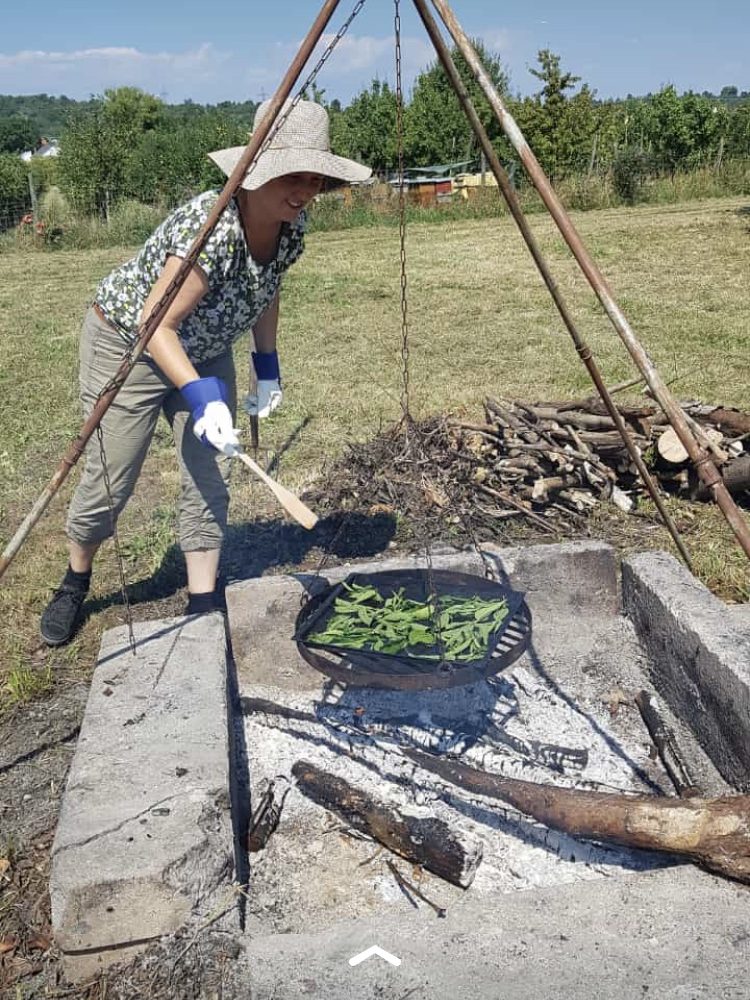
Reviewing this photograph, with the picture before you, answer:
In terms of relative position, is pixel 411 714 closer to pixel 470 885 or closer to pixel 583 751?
pixel 583 751

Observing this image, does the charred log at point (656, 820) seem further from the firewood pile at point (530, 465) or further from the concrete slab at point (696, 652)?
the firewood pile at point (530, 465)

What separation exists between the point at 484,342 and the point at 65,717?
657 centimetres

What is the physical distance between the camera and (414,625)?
297 cm

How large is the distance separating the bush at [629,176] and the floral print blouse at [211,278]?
701 inches

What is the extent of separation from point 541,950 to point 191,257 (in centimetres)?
194

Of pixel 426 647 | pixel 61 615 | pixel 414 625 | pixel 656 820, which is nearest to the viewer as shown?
pixel 656 820

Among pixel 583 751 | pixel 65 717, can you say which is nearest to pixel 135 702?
pixel 65 717

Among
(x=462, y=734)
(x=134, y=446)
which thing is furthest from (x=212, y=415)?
(x=462, y=734)

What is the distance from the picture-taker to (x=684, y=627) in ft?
9.80

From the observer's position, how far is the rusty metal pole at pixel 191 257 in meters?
2.31

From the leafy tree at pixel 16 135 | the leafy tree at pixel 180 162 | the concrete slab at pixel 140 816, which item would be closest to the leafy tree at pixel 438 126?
the leafy tree at pixel 180 162

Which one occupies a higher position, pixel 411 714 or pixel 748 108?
pixel 748 108

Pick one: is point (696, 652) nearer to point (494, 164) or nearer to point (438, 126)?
point (494, 164)

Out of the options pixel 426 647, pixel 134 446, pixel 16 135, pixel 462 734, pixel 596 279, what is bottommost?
pixel 462 734
